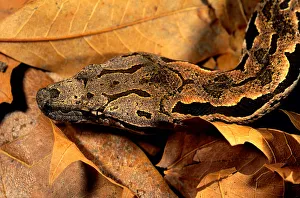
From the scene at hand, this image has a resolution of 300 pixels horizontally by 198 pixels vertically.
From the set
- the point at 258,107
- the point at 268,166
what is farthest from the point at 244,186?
the point at 258,107

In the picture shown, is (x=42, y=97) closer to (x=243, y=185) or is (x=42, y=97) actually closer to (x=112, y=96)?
(x=112, y=96)

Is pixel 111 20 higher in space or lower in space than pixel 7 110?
higher

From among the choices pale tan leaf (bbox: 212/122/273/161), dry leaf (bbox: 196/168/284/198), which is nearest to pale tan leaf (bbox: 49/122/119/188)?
dry leaf (bbox: 196/168/284/198)

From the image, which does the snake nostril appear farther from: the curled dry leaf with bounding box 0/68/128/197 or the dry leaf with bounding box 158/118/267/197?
the dry leaf with bounding box 158/118/267/197

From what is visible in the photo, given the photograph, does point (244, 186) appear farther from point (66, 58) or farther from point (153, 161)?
point (66, 58)

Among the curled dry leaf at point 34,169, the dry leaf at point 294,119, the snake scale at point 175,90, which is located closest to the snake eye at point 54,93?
the snake scale at point 175,90

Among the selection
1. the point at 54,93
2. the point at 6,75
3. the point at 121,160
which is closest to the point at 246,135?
the point at 121,160

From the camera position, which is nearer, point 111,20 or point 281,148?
point 281,148

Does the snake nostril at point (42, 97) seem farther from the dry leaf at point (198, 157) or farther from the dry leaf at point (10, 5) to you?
the dry leaf at point (198, 157)
